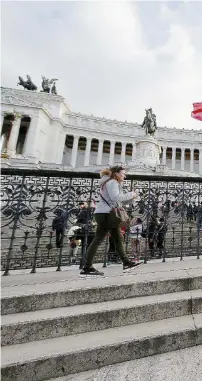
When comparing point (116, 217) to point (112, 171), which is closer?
point (116, 217)

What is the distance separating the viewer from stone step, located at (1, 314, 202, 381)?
2098mm

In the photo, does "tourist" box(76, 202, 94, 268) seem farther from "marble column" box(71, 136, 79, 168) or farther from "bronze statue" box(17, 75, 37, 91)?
"bronze statue" box(17, 75, 37, 91)

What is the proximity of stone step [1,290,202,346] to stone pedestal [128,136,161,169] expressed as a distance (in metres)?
26.0

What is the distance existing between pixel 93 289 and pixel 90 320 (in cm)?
39

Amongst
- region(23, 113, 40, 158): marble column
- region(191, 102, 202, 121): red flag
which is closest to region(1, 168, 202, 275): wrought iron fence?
region(191, 102, 202, 121): red flag

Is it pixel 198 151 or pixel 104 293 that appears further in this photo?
pixel 198 151

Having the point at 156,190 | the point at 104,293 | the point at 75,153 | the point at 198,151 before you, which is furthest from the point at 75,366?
the point at 198,151

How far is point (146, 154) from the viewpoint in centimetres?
Result: 2961

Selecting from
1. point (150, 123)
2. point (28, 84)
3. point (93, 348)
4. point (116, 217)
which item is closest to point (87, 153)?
point (28, 84)

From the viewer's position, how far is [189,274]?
355 cm

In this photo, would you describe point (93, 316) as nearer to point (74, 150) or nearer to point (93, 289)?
point (93, 289)

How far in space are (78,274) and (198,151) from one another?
194 ft

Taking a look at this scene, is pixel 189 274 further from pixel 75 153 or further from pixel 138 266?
pixel 75 153

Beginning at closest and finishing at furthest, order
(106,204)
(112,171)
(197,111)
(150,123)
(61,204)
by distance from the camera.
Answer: (106,204) → (112,171) → (61,204) → (197,111) → (150,123)
